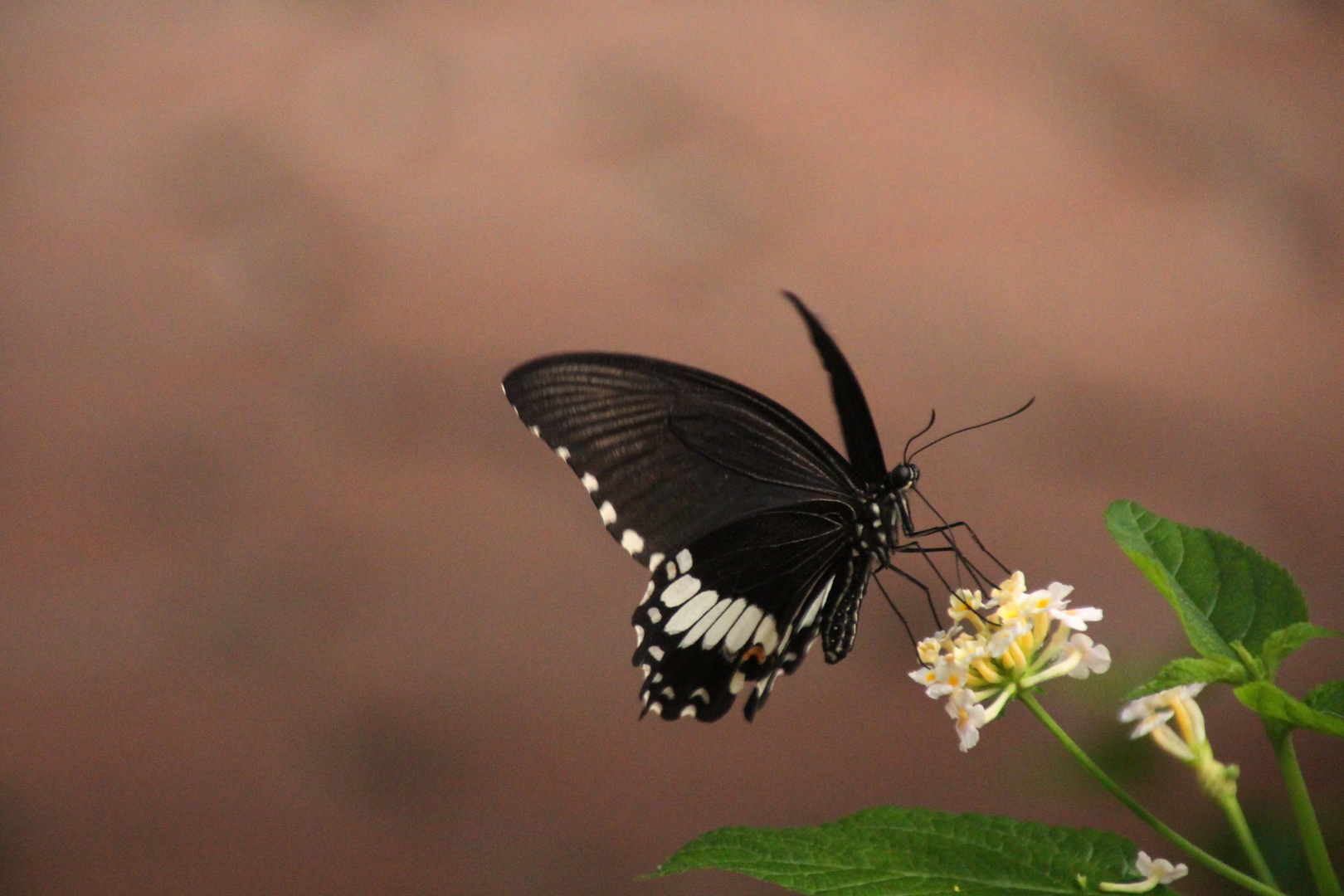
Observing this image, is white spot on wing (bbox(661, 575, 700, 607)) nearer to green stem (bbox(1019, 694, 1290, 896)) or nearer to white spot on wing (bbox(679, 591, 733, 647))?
white spot on wing (bbox(679, 591, 733, 647))

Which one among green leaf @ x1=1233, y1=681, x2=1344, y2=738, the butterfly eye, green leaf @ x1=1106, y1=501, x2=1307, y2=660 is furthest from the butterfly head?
green leaf @ x1=1233, y1=681, x2=1344, y2=738

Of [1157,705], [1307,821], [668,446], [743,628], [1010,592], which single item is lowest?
[1307,821]

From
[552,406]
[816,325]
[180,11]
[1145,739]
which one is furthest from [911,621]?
[180,11]

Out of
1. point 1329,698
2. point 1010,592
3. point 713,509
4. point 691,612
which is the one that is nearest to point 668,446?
point 713,509

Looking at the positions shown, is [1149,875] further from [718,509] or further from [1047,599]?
[718,509]

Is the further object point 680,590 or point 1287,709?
point 680,590

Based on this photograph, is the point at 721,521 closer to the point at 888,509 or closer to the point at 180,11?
the point at 888,509
